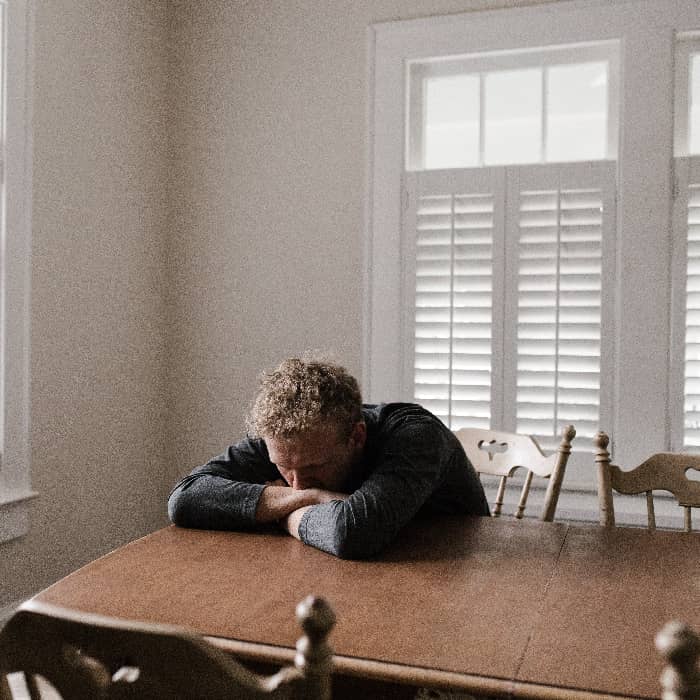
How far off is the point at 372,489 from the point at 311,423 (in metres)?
0.20

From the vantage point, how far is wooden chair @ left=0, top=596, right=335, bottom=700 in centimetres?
75

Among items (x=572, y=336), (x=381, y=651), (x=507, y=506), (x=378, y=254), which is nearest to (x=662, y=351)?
(x=572, y=336)

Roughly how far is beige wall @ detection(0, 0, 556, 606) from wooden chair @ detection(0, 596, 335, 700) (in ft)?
7.03

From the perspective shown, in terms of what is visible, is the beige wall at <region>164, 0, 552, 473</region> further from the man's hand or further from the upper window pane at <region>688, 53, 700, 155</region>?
the man's hand

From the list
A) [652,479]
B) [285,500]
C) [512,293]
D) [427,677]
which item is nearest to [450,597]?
[427,677]

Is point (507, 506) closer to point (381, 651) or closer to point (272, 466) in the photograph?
point (272, 466)

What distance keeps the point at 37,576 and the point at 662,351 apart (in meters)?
2.43

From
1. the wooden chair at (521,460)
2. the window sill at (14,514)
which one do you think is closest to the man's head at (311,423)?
the wooden chair at (521,460)

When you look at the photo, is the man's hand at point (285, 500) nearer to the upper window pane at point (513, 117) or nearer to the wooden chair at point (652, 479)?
the wooden chair at point (652, 479)

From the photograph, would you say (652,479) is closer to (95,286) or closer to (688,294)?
(688,294)

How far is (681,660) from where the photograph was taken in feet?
2.24

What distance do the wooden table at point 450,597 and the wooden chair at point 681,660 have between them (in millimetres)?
312

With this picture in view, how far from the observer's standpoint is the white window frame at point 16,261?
2.74 meters

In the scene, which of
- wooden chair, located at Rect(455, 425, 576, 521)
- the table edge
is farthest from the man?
the table edge
